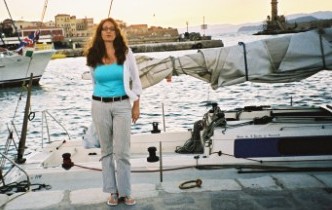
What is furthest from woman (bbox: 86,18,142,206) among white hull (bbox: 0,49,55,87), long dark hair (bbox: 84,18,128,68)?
white hull (bbox: 0,49,55,87)

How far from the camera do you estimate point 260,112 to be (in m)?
8.70

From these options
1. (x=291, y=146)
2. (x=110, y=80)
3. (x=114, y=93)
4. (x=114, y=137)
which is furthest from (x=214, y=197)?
(x=291, y=146)

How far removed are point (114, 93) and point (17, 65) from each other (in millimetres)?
38564

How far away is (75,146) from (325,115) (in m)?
5.28

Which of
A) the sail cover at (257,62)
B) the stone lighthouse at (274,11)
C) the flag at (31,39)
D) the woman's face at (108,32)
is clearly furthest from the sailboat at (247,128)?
the stone lighthouse at (274,11)

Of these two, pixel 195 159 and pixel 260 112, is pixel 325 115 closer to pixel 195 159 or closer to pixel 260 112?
pixel 260 112

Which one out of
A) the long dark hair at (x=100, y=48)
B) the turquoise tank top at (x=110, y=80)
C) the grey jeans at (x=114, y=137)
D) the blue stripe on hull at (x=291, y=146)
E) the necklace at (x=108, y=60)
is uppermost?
the long dark hair at (x=100, y=48)

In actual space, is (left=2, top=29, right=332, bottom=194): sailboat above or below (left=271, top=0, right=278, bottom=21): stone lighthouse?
below

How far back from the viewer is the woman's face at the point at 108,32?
4.48 metres

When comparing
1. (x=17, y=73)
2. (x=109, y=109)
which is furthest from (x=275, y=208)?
(x=17, y=73)

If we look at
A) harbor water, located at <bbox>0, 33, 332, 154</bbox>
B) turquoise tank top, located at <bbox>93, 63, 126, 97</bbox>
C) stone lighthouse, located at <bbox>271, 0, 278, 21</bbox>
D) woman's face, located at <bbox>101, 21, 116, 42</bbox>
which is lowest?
harbor water, located at <bbox>0, 33, 332, 154</bbox>

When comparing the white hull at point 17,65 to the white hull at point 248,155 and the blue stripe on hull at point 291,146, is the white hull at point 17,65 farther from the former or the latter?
the blue stripe on hull at point 291,146

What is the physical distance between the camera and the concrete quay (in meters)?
4.45

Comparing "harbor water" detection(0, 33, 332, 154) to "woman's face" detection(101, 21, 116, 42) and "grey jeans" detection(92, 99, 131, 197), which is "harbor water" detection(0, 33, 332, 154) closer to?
"grey jeans" detection(92, 99, 131, 197)
